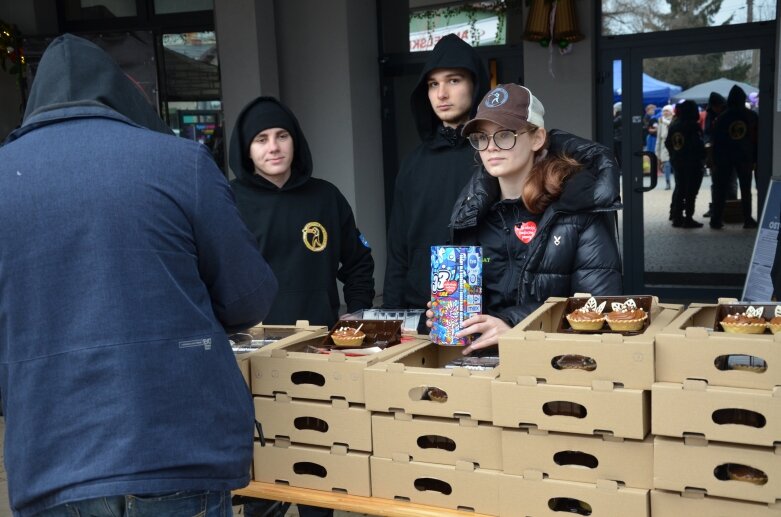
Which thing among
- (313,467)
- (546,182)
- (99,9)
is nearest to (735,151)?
(546,182)

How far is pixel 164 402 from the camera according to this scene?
156 cm

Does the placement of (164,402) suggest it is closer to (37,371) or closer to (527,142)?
(37,371)

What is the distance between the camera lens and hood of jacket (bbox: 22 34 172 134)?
1603 millimetres

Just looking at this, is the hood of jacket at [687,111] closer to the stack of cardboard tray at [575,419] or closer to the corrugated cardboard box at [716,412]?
the stack of cardboard tray at [575,419]

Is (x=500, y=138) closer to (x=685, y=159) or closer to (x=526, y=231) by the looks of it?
(x=526, y=231)

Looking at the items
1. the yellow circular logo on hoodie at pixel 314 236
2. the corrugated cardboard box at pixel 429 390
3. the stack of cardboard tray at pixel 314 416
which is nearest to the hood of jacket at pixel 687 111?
the yellow circular logo on hoodie at pixel 314 236

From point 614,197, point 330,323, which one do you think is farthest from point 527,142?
point 330,323

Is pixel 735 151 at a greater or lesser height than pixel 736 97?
lesser

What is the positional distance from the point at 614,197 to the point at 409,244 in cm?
109

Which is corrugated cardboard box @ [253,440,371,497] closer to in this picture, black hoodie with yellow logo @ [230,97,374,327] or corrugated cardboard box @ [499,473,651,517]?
corrugated cardboard box @ [499,473,651,517]

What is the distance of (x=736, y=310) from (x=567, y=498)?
1.96 feet

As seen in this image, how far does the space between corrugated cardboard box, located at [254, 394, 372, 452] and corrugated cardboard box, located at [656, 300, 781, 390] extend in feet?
2.48

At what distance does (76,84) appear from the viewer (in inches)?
63.5

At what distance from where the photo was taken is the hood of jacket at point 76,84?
1.60 meters
